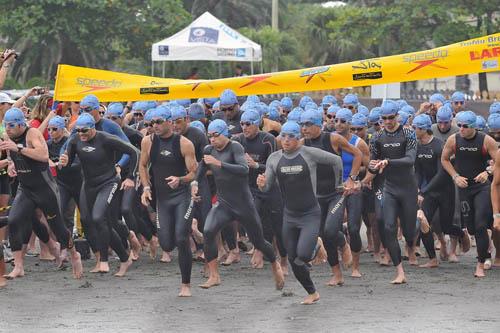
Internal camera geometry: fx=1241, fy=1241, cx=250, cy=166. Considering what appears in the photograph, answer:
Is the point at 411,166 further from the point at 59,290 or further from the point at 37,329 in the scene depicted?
the point at 37,329

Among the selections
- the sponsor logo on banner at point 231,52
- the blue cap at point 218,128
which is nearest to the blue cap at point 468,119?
the blue cap at point 218,128

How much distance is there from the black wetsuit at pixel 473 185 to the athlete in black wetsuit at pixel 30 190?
4829mm

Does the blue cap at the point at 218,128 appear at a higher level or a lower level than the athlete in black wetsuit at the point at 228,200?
higher

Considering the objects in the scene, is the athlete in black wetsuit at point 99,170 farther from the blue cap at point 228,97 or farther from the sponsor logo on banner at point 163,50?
the sponsor logo on banner at point 163,50

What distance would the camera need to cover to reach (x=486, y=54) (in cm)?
1453

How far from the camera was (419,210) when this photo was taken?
1525 centimetres

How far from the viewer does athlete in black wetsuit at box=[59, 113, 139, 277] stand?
14859mm

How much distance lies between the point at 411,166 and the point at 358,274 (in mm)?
1436

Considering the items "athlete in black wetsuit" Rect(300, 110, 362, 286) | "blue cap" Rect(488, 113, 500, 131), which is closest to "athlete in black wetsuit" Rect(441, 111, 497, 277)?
"blue cap" Rect(488, 113, 500, 131)

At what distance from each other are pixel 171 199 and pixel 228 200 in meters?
0.65

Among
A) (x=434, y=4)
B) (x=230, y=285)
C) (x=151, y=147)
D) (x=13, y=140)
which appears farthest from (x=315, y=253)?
(x=434, y=4)

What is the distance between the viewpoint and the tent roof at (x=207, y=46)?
106ft

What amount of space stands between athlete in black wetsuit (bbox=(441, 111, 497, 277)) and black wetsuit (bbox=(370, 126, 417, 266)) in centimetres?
71

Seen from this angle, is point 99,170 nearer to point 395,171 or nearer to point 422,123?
point 395,171
